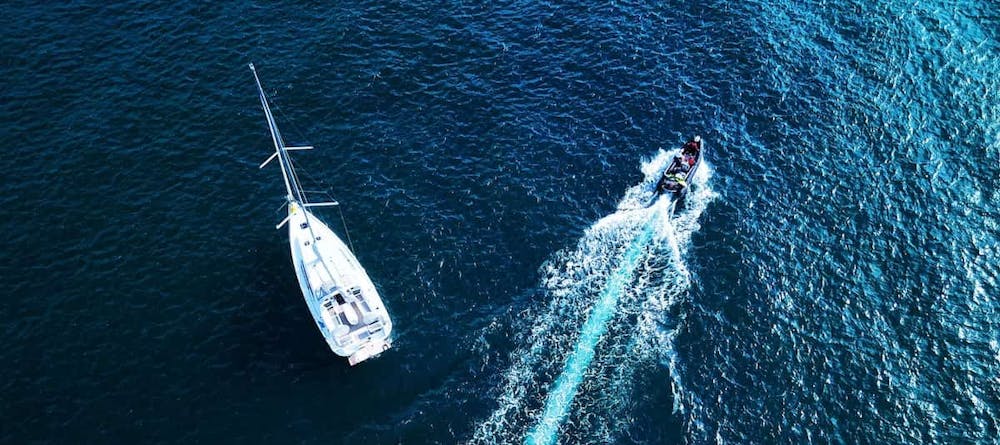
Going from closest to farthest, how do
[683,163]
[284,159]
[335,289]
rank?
1. [335,289]
2. [284,159]
3. [683,163]

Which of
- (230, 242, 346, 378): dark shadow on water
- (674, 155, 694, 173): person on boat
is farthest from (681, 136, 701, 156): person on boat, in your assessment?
(230, 242, 346, 378): dark shadow on water

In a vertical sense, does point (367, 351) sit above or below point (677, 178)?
above

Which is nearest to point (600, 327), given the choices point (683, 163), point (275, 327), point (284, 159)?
point (683, 163)

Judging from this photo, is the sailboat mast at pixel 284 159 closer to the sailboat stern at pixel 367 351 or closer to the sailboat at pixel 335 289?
the sailboat at pixel 335 289

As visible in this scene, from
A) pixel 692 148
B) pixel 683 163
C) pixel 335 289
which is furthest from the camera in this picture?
pixel 692 148

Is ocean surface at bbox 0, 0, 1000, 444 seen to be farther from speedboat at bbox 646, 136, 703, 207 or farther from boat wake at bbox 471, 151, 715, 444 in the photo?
speedboat at bbox 646, 136, 703, 207

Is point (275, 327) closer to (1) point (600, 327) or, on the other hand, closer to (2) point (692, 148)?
(1) point (600, 327)
